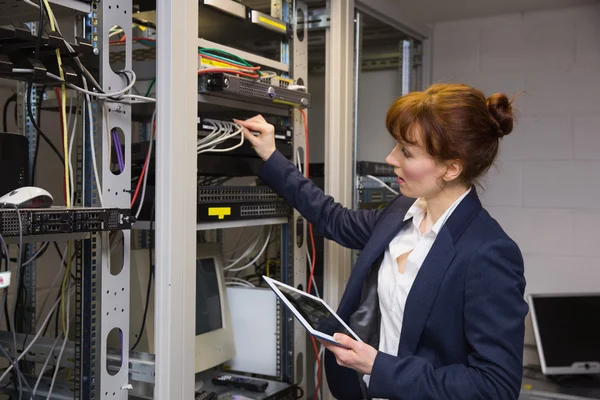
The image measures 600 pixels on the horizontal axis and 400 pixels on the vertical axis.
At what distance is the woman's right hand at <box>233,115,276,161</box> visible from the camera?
1739 mm

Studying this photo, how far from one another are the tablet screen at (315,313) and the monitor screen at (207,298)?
0.51 metres

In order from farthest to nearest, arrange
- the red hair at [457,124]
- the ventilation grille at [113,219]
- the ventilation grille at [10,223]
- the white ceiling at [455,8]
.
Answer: the white ceiling at [455,8], the red hair at [457,124], the ventilation grille at [113,219], the ventilation grille at [10,223]

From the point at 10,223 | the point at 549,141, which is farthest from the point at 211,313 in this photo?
the point at 549,141

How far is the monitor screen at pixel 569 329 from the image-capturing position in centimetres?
246

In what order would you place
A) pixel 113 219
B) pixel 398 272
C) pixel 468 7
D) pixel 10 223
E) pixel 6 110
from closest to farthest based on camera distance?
pixel 10 223, pixel 113 219, pixel 398 272, pixel 6 110, pixel 468 7

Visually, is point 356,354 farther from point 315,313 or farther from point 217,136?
point 217,136

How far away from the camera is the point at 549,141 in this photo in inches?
106

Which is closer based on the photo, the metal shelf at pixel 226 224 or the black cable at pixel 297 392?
the metal shelf at pixel 226 224

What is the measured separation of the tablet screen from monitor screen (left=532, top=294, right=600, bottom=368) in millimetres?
1426

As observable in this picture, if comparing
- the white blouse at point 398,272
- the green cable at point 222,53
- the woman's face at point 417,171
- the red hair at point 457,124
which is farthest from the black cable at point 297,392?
the green cable at point 222,53

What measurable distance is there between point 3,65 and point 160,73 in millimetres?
332

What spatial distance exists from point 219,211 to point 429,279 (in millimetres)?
574

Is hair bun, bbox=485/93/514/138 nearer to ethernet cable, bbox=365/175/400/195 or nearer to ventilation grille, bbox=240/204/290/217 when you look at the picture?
ventilation grille, bbox=240/204/290/217

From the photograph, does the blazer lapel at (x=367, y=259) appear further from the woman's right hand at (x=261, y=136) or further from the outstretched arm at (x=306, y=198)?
the woman's right hand at (x=261, y=136)
